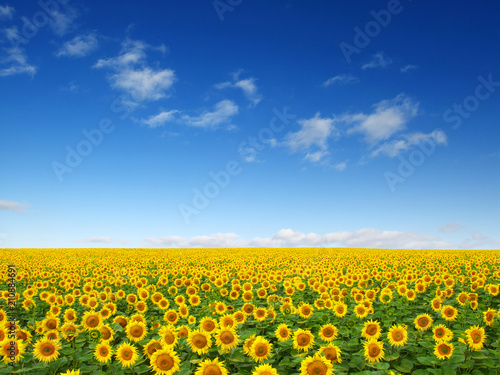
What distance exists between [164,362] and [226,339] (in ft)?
4.40

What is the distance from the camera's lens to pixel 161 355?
604 cm

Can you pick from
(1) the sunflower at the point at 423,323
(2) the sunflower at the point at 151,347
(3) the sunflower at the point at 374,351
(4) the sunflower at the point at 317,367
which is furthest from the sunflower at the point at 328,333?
(2) the sunflower at the point at 151,347

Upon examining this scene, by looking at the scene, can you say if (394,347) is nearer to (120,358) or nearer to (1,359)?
(120,358)

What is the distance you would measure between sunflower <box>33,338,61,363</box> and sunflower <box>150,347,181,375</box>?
8.05 feet

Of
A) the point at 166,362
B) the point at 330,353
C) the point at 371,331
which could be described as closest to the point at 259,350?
the point at 330,353

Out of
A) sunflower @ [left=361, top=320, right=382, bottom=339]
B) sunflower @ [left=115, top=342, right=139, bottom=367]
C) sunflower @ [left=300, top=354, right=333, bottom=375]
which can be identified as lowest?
sunflower @ [left=115, top=342, right=139, bottom=367]

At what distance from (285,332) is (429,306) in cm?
677

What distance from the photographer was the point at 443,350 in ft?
22.2

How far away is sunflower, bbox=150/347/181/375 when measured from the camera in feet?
19.6

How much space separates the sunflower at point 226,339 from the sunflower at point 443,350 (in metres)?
4.04

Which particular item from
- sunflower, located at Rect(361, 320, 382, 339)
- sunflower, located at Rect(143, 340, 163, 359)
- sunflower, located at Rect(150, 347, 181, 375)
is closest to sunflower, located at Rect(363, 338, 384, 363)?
sunflower, located at Rect(361, 320, 382, 339)

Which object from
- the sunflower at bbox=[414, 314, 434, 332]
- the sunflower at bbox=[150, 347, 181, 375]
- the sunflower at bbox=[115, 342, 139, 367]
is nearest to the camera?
the sunflower at bbox=[150, 347, 181, 375]

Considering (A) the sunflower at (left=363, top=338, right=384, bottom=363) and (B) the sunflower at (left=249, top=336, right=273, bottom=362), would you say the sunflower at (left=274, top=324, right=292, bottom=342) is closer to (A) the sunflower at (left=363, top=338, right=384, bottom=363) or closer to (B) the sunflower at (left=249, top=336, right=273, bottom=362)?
(B) the sunflower at (left=249, top=336, right=273, bottom=362)

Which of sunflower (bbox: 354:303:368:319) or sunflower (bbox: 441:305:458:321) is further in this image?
sunflower (bbox: 354:303:368:319)
